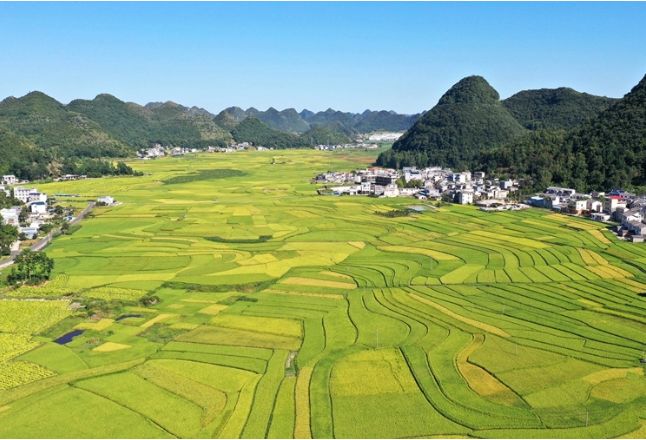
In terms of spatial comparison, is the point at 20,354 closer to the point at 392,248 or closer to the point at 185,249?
the point at 185,249

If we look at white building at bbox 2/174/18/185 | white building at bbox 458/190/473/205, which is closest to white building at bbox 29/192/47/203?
white building at bbox 2/174/18/185

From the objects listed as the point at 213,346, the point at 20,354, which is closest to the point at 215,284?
the point at 213,346

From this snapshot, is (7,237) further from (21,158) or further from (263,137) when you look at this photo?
(263,137)

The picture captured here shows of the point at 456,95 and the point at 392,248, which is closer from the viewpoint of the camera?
the point at 392,248

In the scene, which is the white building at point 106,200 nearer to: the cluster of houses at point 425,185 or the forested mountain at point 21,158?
the cluster of houses at point 425,185

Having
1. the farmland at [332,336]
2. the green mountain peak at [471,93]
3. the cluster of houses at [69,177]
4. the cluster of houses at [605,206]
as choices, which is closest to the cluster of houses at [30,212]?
the farmland at [332,336]

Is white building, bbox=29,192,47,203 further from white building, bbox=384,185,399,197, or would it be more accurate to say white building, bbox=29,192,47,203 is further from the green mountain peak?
the green mountain peak
